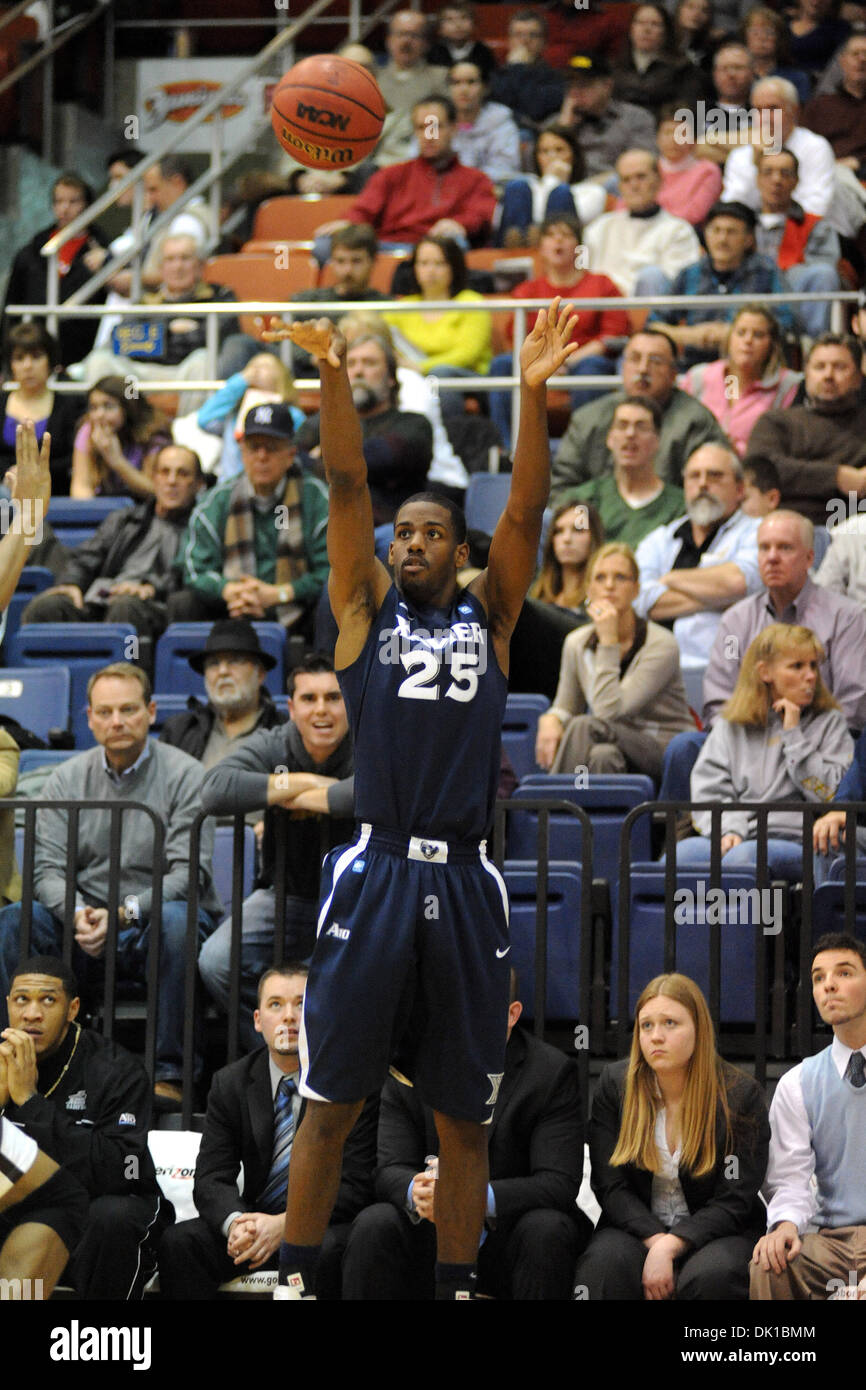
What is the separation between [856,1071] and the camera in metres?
5.61

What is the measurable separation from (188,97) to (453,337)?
555 centimetres

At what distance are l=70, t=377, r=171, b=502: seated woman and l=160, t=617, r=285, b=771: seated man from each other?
2643 mm

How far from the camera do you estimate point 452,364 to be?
33.6 feet

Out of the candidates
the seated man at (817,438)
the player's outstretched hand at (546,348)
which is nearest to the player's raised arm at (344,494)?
the player's outstretched hand at (546,348)

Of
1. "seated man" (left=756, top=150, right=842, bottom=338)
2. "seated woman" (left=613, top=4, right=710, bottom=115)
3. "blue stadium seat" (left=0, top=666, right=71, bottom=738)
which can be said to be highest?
"seated woman" (left=613, top=4, right=710, bottom=115)

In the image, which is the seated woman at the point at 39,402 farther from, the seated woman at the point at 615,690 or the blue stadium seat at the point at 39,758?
the seated woman at the point at 615,690

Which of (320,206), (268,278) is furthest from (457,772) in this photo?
(320,206)

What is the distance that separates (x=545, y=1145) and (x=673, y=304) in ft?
16.5

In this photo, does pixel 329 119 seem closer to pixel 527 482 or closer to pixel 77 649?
pixel 527 482

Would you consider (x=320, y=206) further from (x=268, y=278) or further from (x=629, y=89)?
(x=629, y=89)

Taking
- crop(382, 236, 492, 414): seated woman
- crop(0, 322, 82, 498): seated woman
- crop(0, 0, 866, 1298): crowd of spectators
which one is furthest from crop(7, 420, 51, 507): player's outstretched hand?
crop(382, 236, 492, 414): seated woman

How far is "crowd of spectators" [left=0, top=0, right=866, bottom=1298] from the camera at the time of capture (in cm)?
564

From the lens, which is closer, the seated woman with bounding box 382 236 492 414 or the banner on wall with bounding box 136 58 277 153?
the seated woman with bounding box 382 236 492 414

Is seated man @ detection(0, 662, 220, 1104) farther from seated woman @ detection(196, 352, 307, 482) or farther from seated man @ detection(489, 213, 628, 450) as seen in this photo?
seated man @ detection(489, 213, 628, 450)
